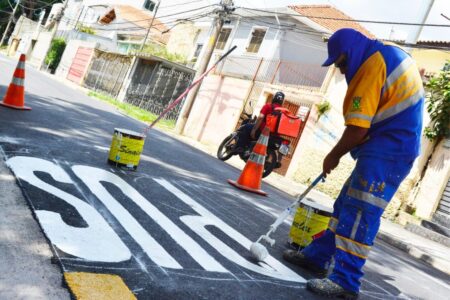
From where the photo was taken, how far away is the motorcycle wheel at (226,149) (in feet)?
33.6

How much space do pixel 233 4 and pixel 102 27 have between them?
3364cm

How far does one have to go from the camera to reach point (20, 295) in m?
1.85

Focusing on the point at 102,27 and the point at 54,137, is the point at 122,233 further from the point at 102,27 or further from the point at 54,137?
the point at 102,27

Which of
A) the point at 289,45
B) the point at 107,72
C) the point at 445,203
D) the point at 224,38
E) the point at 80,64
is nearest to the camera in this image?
the point at 445,203

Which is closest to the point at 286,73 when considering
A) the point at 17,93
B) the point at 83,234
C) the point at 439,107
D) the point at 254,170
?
the point at 439,107

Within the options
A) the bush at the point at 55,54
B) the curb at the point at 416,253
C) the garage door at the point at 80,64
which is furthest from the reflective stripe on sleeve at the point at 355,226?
the bush at the point at 55,54

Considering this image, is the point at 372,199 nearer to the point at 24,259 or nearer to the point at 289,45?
the point at 24,259

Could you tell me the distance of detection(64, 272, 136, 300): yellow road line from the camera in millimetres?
2010

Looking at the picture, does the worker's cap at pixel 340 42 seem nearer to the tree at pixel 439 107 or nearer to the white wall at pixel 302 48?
the tree at pixel 439 107

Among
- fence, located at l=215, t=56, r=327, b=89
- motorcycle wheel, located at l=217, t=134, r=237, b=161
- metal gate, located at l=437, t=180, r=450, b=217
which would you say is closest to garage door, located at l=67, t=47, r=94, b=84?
fence, located at l=215, t=56, r=327, b=89

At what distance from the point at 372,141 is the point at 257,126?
5.71 metres

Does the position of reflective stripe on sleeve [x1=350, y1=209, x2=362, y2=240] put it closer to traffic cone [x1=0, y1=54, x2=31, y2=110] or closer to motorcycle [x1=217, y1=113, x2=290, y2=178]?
motorcycle [x1=217, y1=113, x2=290, y2=178]

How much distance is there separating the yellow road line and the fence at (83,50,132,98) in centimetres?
2948

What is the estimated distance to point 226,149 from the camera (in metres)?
10.5
